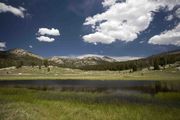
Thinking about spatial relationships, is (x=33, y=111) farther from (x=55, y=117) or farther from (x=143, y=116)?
(x=143, y=116)

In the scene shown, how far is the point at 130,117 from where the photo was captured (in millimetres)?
27531

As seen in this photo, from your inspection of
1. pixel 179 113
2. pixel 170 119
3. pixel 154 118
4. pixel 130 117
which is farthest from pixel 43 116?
pixel 179 113

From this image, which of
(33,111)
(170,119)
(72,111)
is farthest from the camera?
(72,111)

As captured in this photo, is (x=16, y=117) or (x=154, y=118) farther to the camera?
(x=154, y=118)

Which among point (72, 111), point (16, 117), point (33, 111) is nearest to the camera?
point (16, 117)

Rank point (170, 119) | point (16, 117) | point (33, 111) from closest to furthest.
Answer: point (16, 117) → point (170, 119) → point (33, 111)

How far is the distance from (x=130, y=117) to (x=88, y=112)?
557 cm

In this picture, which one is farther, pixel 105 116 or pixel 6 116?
pixel 105 116

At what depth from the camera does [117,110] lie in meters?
31.9

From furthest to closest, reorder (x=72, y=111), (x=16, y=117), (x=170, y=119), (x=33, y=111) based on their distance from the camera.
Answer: (x=72, y=111), (x=33, y=111), (x=170, y=119), (x=16, y=117)

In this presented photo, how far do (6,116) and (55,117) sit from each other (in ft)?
17.8

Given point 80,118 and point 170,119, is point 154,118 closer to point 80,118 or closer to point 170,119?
point 170,119

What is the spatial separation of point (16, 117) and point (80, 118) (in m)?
7.08

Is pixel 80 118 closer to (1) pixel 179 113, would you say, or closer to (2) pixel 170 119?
(2) pixel 170 119
